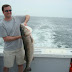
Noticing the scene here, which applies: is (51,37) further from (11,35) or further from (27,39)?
(27,39)

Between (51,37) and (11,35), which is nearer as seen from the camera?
(11,35)

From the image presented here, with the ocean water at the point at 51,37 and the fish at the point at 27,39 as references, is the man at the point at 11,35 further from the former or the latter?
the ocean water at the point at 51,37

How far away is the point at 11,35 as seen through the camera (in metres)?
2.16

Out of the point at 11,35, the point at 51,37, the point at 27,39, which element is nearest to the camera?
the point at 27,39

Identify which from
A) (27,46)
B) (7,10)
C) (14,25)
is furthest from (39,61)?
(7,10)

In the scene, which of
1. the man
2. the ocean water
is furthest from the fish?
the ocean water

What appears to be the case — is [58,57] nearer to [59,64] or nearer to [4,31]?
[59,64]

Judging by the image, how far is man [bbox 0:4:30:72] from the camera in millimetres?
2084

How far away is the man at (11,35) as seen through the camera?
2084mm

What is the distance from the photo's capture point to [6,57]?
7.46 feet

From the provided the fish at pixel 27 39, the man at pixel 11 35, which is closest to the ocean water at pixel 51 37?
the man at pixel 11 35

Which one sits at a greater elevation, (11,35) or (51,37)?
(11,35)

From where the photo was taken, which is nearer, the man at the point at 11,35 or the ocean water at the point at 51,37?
the man at the point at 11,35

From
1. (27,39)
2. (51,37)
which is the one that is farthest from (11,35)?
(51,37)
